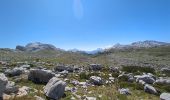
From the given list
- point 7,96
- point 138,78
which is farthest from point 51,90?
point 138,78

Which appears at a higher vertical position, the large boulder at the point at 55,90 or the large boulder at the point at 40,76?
the large boulder at the point at 40,76

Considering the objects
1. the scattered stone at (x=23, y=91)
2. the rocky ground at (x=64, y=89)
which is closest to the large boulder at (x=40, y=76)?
the rocky ground at (x=64, y=89)

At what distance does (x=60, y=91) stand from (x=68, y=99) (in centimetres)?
107

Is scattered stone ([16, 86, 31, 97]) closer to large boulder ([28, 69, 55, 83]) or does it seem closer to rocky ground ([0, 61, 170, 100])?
rocky ground ([0, 61, 170, 100])

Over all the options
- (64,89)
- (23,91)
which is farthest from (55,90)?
(23,91)

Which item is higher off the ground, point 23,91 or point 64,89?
point 23,91

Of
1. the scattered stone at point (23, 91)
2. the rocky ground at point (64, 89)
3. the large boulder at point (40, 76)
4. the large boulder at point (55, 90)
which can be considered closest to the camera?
the scattered stone at point (23, 91)

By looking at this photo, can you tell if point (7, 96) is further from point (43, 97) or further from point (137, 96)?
point (137, 96)

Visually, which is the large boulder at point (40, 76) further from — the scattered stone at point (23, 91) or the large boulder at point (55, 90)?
the large boulder at point (55, 90)

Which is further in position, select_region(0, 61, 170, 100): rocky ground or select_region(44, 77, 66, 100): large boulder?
select_region(44, 77, 66, 100): large boulder

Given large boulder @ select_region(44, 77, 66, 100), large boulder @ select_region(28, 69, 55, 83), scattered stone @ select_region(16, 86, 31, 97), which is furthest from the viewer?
large boulder @ select_region(28, 69, 55, 83)

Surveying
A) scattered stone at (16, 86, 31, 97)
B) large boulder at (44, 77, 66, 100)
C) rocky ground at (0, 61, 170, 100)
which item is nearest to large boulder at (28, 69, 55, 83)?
rocky ground at (0, 61, 170, 100)

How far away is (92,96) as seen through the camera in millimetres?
22047

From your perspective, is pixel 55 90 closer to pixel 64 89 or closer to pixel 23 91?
pixel 64 89
